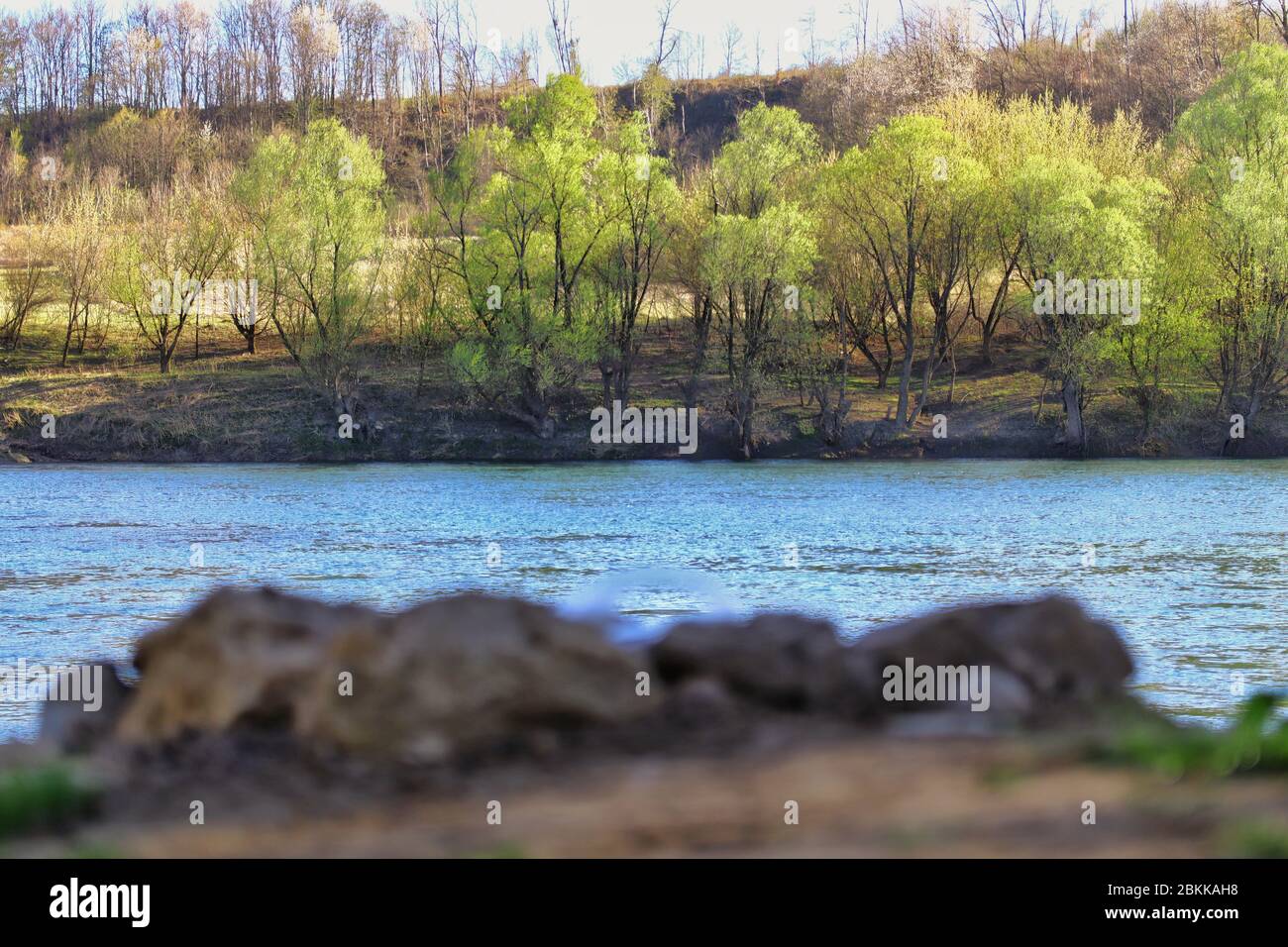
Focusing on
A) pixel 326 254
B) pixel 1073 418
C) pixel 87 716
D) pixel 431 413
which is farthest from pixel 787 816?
pixel 326 254

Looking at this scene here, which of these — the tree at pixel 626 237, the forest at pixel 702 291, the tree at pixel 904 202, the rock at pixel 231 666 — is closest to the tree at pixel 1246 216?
the forest at pixel 702 291

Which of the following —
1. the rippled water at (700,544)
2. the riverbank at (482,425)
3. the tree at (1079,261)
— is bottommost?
the rippled water at (700,544)

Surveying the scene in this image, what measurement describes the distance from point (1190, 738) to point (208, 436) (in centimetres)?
6610

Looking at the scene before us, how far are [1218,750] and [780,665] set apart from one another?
2.38 meters

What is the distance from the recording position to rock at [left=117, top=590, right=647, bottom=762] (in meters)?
7.34

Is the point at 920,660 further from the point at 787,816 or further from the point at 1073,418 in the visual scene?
the point at 1073,418

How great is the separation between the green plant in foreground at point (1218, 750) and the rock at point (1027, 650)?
4.11 feet

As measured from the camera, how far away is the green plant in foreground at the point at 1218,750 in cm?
666

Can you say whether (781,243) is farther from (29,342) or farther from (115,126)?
(115,126)

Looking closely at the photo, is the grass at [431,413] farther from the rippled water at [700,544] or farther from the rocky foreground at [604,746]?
the rocky foreground at [604,746]

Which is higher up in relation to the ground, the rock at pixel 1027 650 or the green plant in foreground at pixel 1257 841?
the rock at pixel 1027 650
